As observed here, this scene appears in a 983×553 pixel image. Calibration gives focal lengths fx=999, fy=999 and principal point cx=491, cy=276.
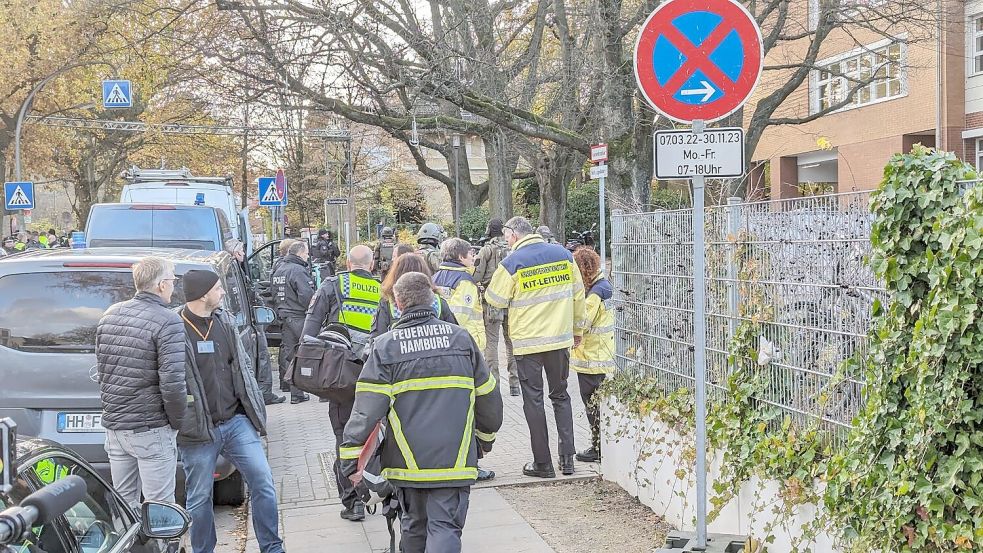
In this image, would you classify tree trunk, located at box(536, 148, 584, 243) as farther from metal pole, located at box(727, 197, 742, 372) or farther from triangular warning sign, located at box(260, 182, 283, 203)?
metal pole, located at box(727, 197, 742, 372)

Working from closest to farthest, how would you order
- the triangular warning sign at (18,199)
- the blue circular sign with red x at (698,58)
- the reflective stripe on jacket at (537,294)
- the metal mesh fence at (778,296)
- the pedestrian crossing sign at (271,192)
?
1. the metal mesh fence at (778,296)
2. the blue circular sign with red x at (698,58)
3. the reflective stripe on jacket at (537,294)
4. the pedestrian crossing sign at (271,192)
5. the triangular warning sign at (18,199)

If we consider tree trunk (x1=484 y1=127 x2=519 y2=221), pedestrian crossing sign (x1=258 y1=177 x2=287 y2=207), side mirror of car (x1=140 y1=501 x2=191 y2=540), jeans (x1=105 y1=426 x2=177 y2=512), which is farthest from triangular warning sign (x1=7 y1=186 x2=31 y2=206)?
side mirror of car (x1=140 y1=501 x2=191 y2=540)

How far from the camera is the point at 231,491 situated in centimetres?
768

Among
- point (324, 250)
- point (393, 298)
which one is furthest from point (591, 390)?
point (324, 250)

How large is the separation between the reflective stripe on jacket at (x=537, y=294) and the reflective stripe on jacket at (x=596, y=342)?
1.11 feet

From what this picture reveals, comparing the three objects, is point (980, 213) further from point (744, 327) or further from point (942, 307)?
point (744, 327)

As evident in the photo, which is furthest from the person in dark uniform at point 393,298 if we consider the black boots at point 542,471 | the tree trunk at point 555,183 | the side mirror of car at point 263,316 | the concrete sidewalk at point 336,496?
the tree trunk at point 555,183

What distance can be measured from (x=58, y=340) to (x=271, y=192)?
19999 millimetres

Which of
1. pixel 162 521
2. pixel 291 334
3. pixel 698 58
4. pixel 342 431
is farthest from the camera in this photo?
pixel 291 334

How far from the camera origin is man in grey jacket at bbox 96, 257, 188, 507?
5277 mm

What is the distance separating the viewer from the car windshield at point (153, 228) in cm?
1390

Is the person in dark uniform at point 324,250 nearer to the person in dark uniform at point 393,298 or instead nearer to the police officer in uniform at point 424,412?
the person in dark uniform at point 393,298

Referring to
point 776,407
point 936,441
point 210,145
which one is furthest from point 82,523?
point 210,145

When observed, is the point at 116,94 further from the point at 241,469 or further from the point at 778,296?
the point at 778,296
